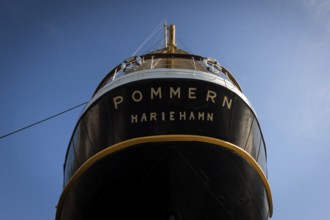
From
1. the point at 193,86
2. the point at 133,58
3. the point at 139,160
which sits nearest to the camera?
the point at 139,160

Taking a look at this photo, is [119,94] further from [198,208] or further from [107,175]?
[198,208]

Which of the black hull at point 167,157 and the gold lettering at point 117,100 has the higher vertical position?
the gold lettering at point 117,100

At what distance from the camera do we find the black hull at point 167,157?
8227 millimetres

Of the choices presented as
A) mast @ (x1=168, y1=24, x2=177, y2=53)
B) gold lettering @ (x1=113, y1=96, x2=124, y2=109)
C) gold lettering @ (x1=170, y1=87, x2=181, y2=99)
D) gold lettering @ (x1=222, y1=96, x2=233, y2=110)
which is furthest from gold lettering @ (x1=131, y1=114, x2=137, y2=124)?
mast @ (x1=168, y1=24, x2=177, y2=53)

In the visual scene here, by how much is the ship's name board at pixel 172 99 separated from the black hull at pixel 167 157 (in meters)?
0.02

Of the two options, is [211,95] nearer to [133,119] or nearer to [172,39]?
[133,119]

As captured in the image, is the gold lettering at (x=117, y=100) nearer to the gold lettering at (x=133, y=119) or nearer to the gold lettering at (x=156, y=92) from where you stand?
the gold lettering at (x=133, y=119)

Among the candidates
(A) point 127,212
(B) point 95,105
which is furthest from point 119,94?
(A) point 127,212

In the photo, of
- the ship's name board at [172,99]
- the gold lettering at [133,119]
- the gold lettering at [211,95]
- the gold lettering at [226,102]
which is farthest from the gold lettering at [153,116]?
the gold lettering at [226,102]

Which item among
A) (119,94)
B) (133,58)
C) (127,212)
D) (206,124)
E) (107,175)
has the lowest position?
(127,212)

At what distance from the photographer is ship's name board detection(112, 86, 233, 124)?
845cm

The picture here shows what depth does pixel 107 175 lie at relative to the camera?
841cm

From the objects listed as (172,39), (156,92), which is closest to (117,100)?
(156,92)

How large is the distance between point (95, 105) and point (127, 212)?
2259 millimetres
